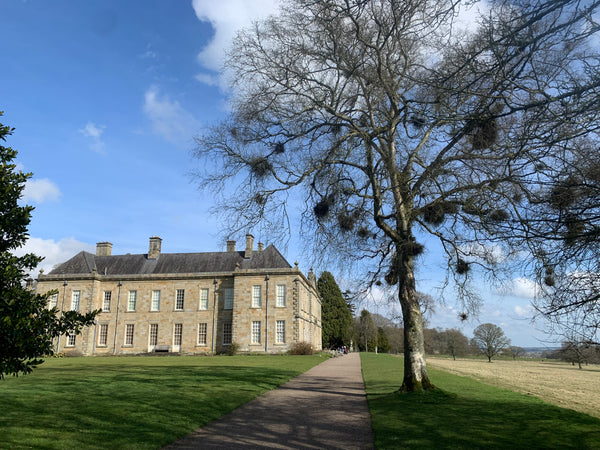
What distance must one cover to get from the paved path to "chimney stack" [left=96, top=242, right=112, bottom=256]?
136 feet

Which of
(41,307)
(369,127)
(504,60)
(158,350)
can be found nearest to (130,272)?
(158,350)

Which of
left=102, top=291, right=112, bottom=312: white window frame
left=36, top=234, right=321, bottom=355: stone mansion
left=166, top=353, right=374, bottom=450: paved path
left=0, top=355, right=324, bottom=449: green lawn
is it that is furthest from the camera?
left=102, top=291, right=112, bottom=312: white window frame

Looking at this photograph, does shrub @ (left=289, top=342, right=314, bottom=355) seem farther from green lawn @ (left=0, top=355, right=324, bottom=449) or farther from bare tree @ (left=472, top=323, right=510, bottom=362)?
bare tree @ (left=472, top=323, right=510, bottom=362)

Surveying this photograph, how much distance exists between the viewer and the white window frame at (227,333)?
41312 mm

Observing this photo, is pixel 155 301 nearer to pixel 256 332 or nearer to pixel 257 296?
pixel 257 296

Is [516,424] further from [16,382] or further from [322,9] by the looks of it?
[16,382]

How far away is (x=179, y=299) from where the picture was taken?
4291 centimetres

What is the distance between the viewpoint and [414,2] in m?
8.55

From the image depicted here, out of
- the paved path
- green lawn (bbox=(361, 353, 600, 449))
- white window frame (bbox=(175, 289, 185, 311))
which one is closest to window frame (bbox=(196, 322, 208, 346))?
white window frame (bbox=(175, 289, 185, 311))

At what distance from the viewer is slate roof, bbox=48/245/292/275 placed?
43.8 metres

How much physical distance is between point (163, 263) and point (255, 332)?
43.2ft

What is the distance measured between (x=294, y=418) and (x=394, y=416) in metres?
2.04

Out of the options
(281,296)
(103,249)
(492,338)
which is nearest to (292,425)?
(281,296)

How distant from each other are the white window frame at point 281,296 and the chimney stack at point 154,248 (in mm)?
14952
